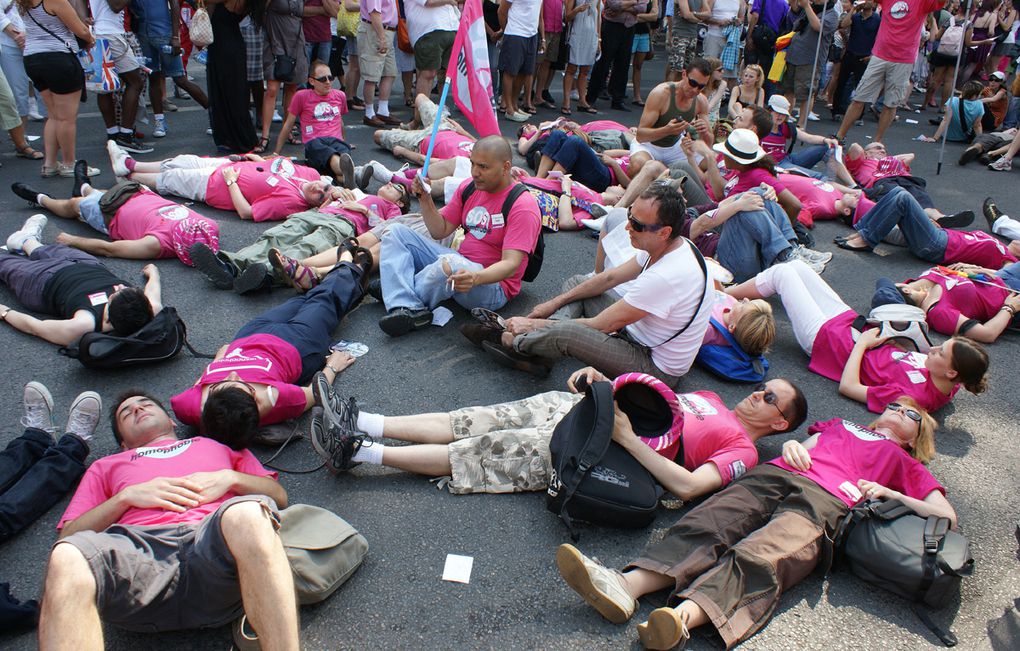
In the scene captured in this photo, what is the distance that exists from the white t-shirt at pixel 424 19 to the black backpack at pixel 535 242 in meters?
4.96

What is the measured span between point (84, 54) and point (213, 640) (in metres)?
6.33

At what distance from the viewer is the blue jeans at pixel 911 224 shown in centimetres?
659

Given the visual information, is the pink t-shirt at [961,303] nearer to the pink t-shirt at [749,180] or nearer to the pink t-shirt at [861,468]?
the pink t-shirt at [749,180]

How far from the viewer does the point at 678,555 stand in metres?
3.03

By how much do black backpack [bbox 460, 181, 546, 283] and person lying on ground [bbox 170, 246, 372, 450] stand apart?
0.95 meters

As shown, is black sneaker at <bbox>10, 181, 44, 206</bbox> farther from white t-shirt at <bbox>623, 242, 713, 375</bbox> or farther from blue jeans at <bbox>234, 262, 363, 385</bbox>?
white t-shirt at <bbox>623, 242, 713, 375</bbox>

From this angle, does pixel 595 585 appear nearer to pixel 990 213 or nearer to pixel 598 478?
pixel 598 478

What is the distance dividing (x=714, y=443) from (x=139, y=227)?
4617mm

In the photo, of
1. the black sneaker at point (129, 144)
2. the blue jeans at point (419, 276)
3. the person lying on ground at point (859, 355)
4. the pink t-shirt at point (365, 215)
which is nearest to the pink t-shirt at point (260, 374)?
the blue jeans at point (419, 276)

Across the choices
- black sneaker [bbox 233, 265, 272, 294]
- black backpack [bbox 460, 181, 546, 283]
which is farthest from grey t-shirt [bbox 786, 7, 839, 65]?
black sneaker [bbox 233, 265, 272, 294]

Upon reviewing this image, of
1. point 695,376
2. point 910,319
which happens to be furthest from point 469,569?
point 910,319

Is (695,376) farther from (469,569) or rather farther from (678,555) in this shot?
(469,569)

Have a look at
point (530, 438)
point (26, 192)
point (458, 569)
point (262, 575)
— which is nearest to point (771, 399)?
point (530, 438)

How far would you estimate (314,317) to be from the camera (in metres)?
4.52
